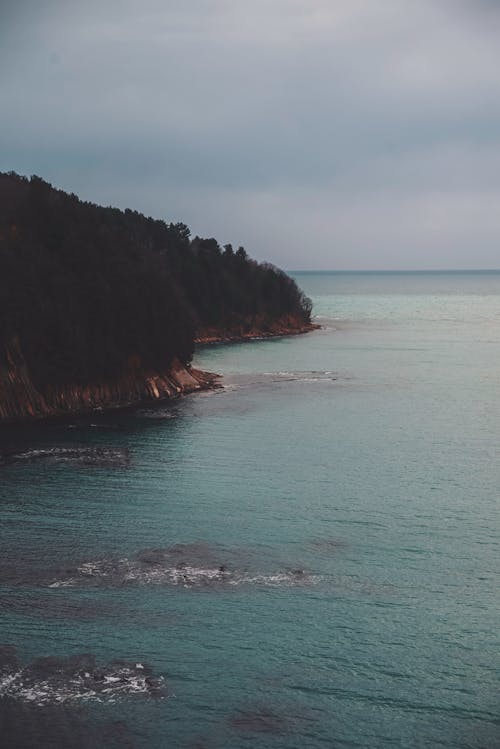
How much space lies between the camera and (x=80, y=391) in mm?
76438

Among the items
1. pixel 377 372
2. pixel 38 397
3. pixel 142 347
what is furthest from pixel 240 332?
pixel 38 397

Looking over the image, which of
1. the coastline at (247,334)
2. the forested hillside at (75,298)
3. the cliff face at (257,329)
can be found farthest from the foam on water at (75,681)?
the cliff face at (257,329)

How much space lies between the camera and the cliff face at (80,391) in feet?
235

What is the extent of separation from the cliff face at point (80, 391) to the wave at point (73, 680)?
46710 millimetres

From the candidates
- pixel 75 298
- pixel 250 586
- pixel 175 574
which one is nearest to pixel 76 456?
pixel 175 574

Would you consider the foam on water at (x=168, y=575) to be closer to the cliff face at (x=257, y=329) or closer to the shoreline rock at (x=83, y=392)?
the shoreline rock at (x=83, y=392)

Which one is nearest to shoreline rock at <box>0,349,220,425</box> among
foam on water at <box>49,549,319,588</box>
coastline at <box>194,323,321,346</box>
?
foam on water at <box>49,549,319,588</box>

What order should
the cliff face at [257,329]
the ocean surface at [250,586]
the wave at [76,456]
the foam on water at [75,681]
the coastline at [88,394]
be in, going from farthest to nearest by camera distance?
Result: the cliff face at [257,329]
the coastline at [88,394]
the wave at [76,456]
the foam on water at [75,681]
the ocean surface at [250,586]

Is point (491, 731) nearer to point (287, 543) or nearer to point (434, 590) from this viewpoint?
point (434, 590)

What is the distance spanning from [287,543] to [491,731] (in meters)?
15.8

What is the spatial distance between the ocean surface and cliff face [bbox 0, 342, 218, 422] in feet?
17.5

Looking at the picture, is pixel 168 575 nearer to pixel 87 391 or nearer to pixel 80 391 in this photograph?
pixel 80 391

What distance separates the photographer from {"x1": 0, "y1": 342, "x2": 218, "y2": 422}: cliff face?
2817 inches

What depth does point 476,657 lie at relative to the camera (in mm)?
26344
